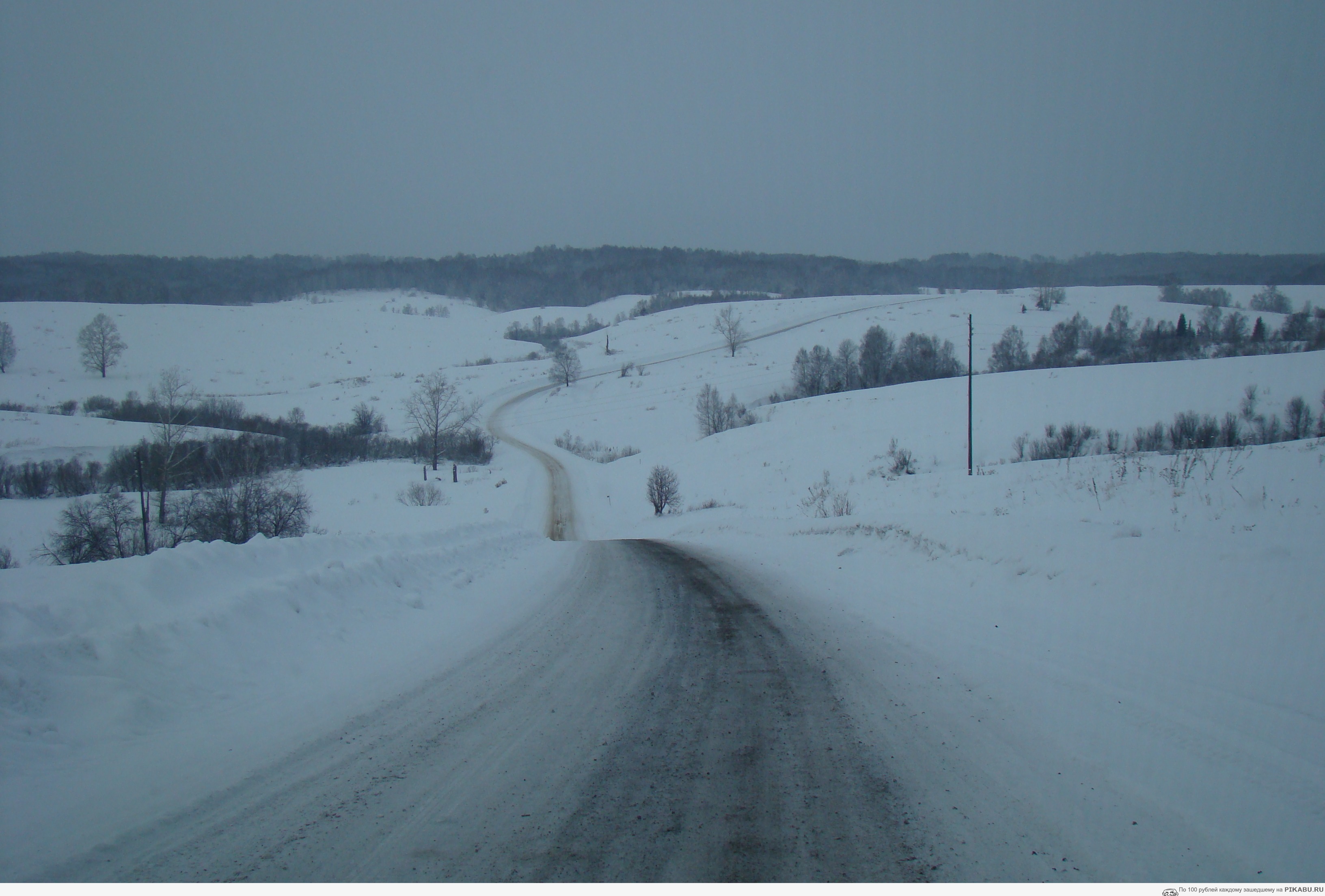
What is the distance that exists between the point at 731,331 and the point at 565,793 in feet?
316

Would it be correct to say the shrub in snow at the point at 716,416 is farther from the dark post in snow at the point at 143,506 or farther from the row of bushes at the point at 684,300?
the row of bushes at the point at 684,300

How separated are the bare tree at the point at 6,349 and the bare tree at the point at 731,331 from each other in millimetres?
74378

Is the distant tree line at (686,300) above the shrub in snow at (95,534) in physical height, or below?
above

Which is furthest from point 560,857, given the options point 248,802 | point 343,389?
point 343,389

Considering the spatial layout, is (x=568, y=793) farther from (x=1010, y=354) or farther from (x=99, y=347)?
(x=1010, y=354)

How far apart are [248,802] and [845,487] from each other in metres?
25.4

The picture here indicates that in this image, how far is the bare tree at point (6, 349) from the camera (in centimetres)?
3888

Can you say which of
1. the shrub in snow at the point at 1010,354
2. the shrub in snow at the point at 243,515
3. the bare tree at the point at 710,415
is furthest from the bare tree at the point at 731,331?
the shrub in snow at the point at 243,515

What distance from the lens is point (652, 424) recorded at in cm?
6506

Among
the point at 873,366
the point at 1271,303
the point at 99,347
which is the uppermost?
the point at 1271,303

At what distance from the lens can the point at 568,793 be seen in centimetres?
376

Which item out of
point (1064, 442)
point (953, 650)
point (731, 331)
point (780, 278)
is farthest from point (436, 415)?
point (780, 278)

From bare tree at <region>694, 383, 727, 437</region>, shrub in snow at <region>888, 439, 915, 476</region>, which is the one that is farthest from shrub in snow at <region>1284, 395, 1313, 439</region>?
bare tree at <region>694, 383, 727, 437</region>

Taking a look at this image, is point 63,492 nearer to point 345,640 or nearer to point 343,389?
point 345,640
